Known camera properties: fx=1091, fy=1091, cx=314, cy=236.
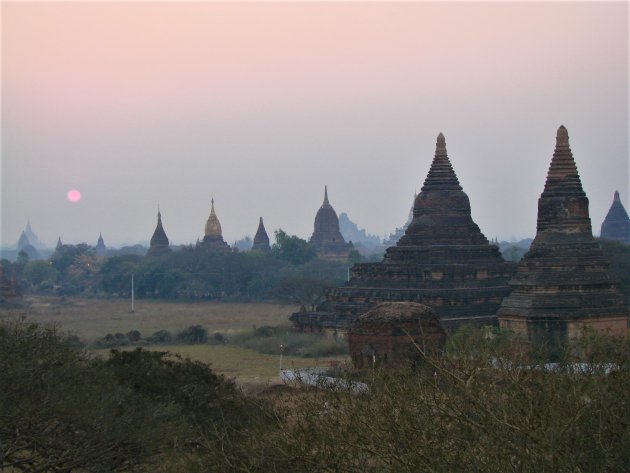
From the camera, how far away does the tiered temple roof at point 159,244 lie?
4237 inches

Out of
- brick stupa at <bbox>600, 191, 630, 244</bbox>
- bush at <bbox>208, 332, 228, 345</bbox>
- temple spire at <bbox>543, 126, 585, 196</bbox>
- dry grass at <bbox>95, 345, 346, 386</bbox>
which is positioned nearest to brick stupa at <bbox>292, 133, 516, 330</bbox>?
dry grass at <bbox>95, 345, 346, 386</bbox>

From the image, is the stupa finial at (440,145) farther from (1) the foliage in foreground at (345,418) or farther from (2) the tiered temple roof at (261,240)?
(2) the tiered temple roof at (261,240)

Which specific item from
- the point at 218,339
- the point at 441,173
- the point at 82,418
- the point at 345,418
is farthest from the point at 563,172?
the point at 345,418

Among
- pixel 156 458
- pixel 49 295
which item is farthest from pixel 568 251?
pixel 49 295

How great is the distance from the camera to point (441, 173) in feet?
151

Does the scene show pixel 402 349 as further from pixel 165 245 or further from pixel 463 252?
pixel 165 245

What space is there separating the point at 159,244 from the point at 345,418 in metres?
97.8

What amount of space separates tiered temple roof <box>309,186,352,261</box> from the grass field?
1070 inches

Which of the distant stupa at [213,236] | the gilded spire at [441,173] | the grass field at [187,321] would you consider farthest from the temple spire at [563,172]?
the distant stupa at [213,236]

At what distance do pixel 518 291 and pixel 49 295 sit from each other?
219ft

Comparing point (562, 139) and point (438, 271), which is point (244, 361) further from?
point (562, 139)

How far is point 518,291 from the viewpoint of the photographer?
36.3 m

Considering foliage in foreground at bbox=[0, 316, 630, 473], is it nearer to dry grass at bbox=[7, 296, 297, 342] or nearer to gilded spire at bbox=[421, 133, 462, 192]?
gilded spire at bbox=[421, 133, 462, 192]

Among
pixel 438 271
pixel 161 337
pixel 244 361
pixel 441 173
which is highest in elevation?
pixel 441 173
